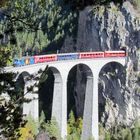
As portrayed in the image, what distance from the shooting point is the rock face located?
69438 millimetres

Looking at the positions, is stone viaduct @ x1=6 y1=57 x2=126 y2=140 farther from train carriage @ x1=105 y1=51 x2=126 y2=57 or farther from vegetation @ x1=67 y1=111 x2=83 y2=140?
vegetation @ x1=67 y1=111 x2=83 y2=140

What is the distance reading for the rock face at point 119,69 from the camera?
2734 inches

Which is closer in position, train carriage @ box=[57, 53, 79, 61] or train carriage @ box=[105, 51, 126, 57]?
train carriage @ box=[57, 53, 79, 61]

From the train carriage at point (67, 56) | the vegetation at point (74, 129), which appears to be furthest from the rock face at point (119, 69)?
the train carriage at point (67, 56)

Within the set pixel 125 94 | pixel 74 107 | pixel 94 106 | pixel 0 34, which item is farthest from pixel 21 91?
pixel 74 107

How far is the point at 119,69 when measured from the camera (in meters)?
69.1

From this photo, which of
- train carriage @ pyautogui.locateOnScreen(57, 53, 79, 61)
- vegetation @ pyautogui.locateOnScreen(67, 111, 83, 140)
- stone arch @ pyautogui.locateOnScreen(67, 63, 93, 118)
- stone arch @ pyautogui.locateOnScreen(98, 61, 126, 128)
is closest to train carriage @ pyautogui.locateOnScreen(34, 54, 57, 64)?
→ train carriage @ pyautogui.locateOnScreen(57, 53, 79, 61)

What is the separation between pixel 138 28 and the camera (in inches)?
2746

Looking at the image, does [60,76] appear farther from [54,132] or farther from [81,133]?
[81,133]

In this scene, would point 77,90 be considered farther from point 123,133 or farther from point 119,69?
point 123,133

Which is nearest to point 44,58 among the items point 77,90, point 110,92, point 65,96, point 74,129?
point 65,96

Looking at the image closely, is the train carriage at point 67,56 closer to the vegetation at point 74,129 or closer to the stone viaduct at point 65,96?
the stone viaduct at point 65,96

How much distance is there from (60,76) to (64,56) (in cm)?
280

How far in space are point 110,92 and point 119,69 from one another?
16.1 feet
